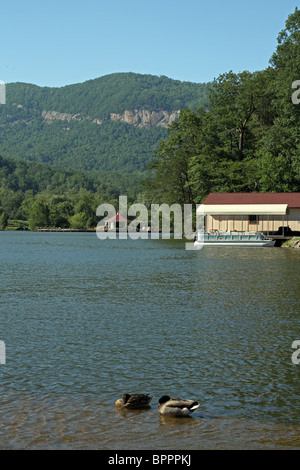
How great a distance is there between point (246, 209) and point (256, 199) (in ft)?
12.7

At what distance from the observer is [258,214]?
209 ft

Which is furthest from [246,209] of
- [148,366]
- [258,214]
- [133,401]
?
[133,401]

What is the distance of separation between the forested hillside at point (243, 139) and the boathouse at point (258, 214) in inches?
182

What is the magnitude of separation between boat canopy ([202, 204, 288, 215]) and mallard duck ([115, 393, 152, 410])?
2227 inches

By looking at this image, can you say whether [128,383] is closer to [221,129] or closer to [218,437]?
[218,437]

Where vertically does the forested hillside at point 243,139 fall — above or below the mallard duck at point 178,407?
above

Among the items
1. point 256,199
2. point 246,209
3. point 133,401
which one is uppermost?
point 256,199

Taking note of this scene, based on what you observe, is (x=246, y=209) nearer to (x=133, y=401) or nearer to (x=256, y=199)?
(x=256, y=199)

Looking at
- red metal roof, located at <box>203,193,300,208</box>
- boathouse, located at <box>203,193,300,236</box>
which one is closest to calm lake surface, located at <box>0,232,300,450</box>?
boathouse, located at <box>203,193,300,236</box>

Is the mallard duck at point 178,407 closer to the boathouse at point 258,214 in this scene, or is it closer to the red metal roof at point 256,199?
the boathouse at point 258,214

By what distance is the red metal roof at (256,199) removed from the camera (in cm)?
6462

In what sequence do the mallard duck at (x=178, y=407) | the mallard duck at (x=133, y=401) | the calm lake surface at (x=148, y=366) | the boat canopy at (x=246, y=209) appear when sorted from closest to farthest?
the calm lake surface at (x=148, y=366), the mallard duck at (x=178, y=407), the mallard duck at (x=133, y=401), the boat canopy at (x=246, y=209)

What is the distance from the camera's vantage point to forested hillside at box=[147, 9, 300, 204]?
6706 cm

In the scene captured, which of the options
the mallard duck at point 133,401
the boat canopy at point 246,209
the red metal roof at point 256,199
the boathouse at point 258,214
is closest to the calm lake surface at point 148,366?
A: the mallard duck at point 133,401
